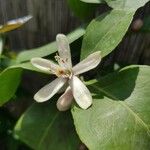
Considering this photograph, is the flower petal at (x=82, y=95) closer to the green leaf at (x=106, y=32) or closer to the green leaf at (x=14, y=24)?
the green leaf at (x=106, y=32)

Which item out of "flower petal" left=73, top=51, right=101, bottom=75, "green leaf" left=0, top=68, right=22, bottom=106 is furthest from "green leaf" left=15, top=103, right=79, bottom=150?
"flower petal" left=73, top=51, right=101, bottom=75

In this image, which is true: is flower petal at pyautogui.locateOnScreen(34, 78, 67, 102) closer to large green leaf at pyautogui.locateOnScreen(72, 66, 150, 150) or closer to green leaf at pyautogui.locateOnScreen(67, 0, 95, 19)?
large green leaf at pyautogui.locateOnScreen(72, 66, 150, 150)

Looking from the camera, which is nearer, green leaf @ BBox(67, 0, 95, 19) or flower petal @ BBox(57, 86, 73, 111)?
flower petal @ BBox(57, 86, 73, 111)

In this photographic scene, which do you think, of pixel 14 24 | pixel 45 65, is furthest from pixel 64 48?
pixel 14 24

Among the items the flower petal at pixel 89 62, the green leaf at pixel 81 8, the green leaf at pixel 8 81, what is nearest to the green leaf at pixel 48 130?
the green leaf at pixel 8 81

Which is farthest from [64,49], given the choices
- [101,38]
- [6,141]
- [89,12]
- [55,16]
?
[6,141]
